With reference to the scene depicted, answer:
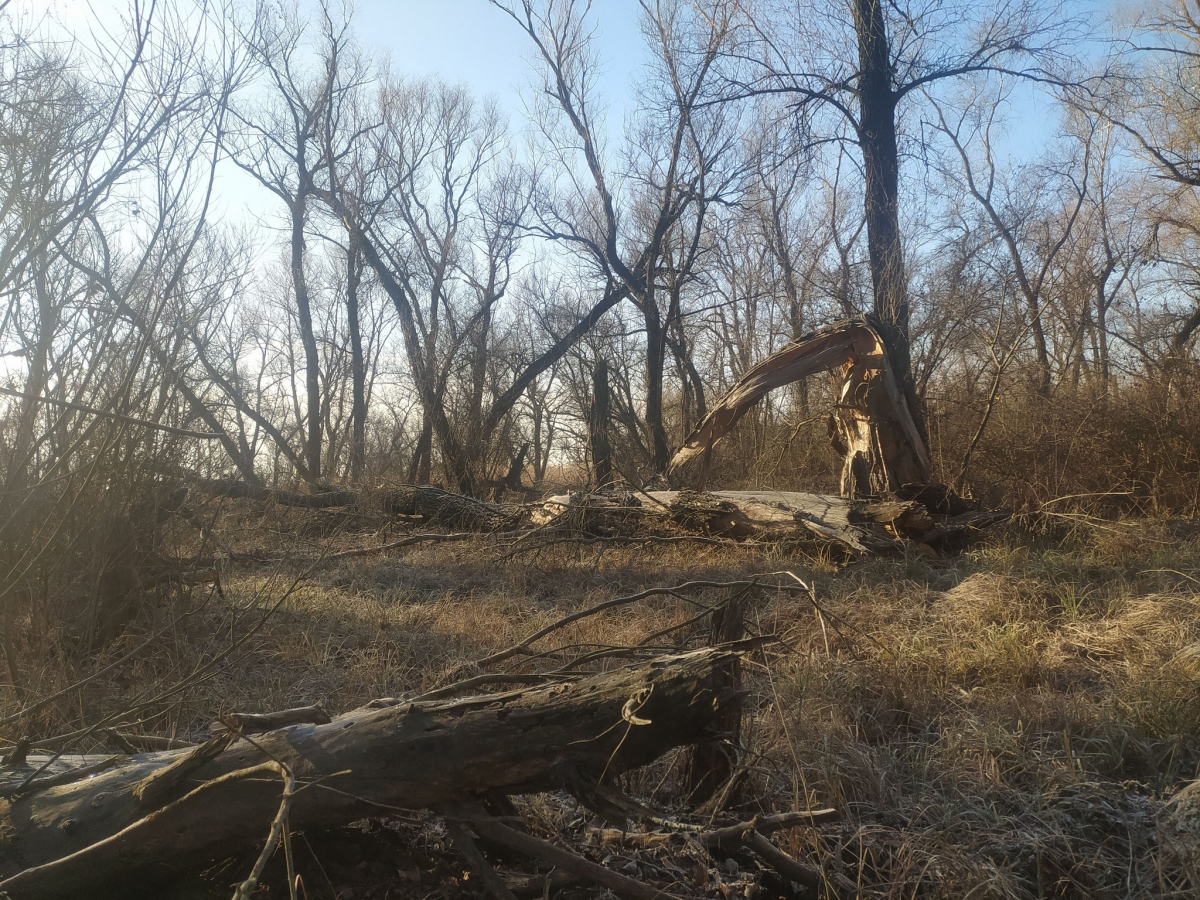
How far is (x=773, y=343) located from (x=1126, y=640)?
1076 centimetres

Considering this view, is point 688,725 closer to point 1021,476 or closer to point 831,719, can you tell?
point 831,719

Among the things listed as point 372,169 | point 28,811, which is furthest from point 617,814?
point 372,169

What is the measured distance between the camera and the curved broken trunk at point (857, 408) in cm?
740

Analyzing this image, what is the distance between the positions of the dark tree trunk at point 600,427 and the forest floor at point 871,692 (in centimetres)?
472

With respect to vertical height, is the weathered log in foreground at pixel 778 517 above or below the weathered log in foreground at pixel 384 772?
above

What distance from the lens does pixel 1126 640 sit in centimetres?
396

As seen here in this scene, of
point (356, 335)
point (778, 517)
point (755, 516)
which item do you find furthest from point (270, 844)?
point (356, 335)

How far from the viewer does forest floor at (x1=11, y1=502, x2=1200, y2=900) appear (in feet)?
7.27

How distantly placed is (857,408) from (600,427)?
516 centimetres

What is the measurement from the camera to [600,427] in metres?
12.1

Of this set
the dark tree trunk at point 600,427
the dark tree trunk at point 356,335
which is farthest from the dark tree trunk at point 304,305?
the dark tree trunk at point 600,427

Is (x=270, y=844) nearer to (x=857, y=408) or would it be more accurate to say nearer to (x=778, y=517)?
(x=778, y=517)

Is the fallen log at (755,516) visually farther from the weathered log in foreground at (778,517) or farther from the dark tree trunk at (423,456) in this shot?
the dark tree trunk at (423,456)

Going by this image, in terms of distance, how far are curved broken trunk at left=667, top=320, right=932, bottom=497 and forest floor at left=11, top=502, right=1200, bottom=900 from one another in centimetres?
118
